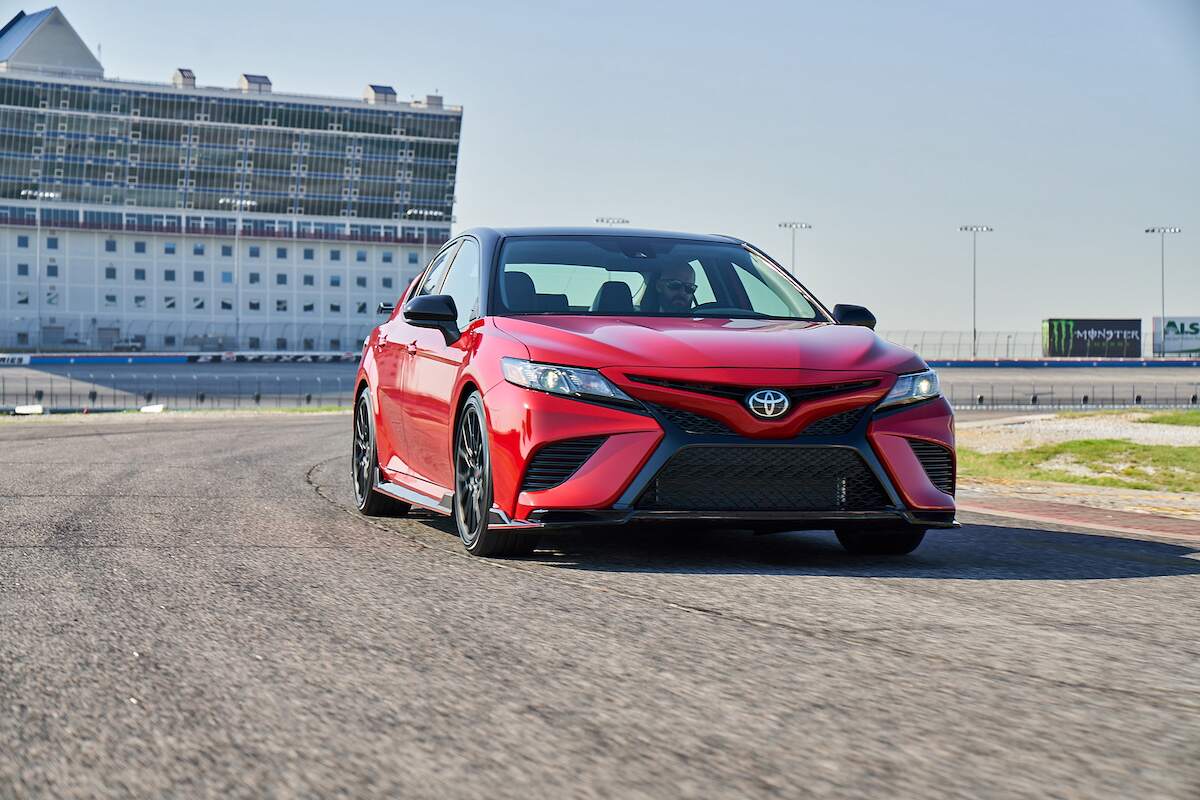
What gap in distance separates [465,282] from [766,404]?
7.81 ft

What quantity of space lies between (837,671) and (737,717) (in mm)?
610

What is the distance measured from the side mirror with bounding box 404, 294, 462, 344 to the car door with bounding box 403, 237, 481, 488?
0.05m

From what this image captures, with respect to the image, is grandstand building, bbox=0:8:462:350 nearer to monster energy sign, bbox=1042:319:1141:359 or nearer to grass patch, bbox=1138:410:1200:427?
monster energy sign, bbox=1042:319:1141:359

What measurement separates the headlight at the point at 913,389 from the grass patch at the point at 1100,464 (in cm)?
1673

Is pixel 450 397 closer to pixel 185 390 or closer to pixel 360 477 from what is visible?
pixel 360 477

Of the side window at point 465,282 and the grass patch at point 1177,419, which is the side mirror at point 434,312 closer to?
the side window at point 465,282

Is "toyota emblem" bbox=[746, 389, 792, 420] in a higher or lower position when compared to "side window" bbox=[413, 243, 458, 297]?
→ lower

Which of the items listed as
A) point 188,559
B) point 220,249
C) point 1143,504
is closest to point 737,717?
point 188,559

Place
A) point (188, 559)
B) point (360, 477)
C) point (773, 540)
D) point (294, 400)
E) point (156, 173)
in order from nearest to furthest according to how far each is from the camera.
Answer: point (188, 559)
point (773, 540)
point (360, 477)
point (294, 400)
point (156, 173)

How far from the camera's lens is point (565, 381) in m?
5.89

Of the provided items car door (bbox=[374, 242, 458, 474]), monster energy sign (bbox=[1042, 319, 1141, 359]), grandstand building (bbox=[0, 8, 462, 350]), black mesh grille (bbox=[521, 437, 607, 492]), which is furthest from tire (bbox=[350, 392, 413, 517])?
monster energy sign (bbox=[1042, 319, 1141, 359])

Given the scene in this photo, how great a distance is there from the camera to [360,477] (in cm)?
870

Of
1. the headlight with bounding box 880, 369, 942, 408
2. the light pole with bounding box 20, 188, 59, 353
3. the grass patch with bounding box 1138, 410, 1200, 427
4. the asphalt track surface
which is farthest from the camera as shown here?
the light pole with bounding box 20, 188, 59, 353

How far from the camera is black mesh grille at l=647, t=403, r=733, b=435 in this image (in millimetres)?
5758
